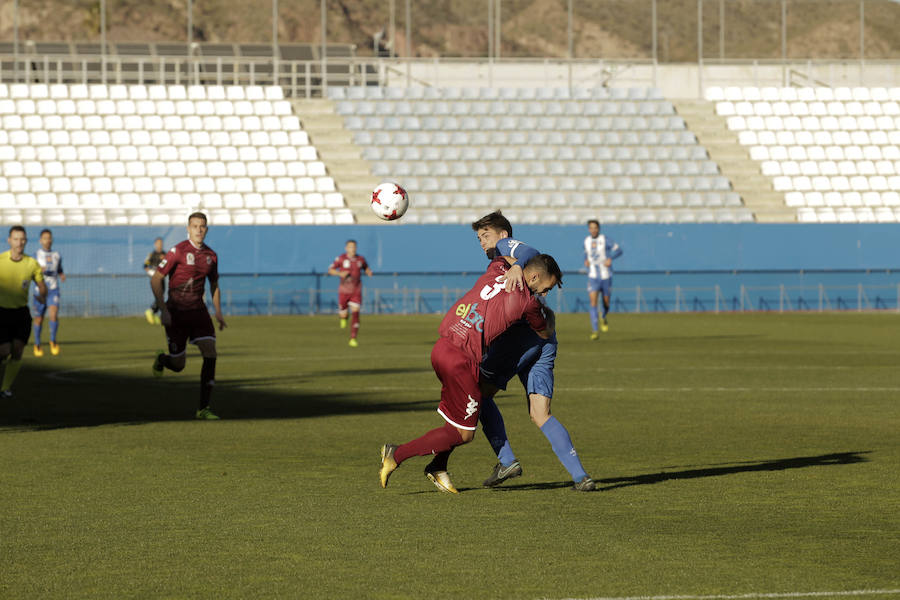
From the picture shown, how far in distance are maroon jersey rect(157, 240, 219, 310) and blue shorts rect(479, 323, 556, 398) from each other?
633 cm

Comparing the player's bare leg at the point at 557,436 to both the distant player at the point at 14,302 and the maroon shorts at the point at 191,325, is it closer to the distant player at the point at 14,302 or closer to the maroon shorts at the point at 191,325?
the maroon shorts at the point at 191,325

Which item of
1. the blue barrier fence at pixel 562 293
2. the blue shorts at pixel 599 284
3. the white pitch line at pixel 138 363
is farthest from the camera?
the blue barrier fence at pixel 562 293

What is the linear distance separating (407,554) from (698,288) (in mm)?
38010

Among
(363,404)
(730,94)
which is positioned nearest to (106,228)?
(730,94)

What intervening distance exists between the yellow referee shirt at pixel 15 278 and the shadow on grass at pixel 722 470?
8693mm

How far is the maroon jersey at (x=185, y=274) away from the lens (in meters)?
15.1

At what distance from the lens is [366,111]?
50000mm

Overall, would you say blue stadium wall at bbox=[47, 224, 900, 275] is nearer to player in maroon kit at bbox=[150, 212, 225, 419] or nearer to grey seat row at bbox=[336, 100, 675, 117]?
grey seat row at bbox=[336, 100, 675, 117]

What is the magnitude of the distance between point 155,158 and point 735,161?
19565mm

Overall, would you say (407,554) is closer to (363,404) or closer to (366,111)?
(363,404)

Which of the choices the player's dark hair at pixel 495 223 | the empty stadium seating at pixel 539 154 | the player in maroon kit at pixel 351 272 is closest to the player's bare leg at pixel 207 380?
the player's dark hair at pixel 495 223

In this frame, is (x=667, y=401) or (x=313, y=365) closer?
(x=667, y=401)

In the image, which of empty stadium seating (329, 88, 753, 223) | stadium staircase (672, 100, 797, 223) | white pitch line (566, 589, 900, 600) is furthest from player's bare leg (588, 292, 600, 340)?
white pitch line (566, 589, 900, 600)

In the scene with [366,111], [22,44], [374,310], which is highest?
[22,44]
